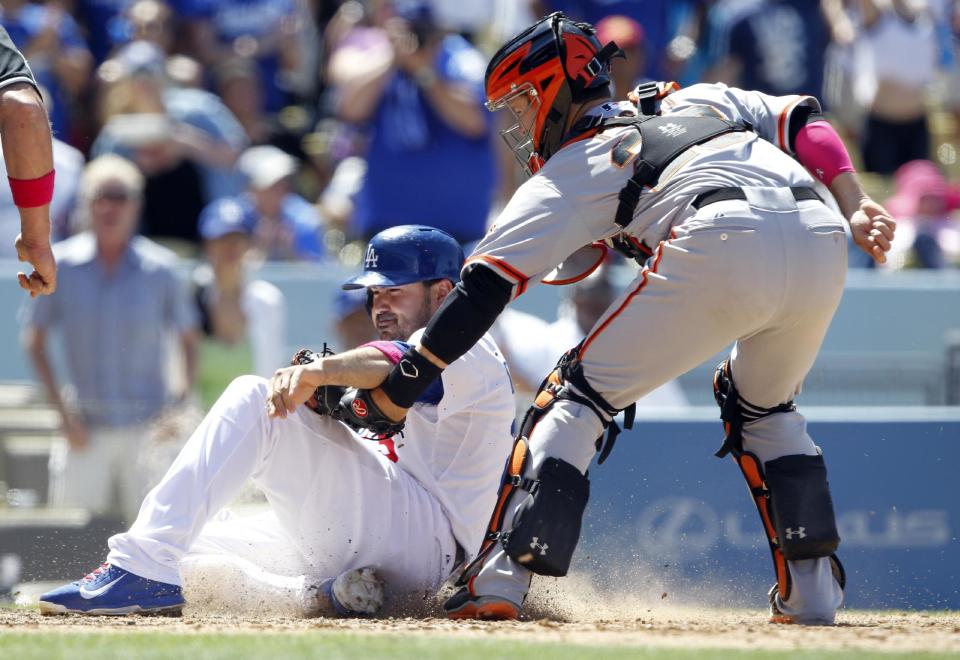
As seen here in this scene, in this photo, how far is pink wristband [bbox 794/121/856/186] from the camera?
17.1ft

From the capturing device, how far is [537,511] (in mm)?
4930

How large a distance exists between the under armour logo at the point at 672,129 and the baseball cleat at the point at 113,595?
7.50ft

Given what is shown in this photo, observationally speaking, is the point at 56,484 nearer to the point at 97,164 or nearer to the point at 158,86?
the point at 97,164

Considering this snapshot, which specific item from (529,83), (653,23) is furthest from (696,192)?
(653,23)

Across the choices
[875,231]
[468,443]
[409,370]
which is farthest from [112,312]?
[875,231]

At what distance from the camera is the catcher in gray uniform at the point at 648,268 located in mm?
4832

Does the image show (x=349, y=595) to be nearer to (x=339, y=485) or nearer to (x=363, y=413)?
(x=339, y=485)

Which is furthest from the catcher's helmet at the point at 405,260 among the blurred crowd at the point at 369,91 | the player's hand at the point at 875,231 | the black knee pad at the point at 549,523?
the blurred crowd at the point at 369,91

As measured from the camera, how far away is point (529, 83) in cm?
512

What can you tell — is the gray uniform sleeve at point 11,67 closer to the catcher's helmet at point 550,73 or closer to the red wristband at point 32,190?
the red wristband at point 32,190

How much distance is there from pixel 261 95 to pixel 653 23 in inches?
134

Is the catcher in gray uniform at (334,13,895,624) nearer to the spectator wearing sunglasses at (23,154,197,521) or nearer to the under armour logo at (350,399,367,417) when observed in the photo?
the under armour logo at (350,399,367,417)

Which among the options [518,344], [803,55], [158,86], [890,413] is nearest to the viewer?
[890,413]

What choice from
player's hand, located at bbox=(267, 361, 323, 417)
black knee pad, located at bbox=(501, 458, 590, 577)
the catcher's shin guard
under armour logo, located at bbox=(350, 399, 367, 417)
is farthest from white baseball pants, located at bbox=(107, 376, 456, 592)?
the catcher's shin guard
